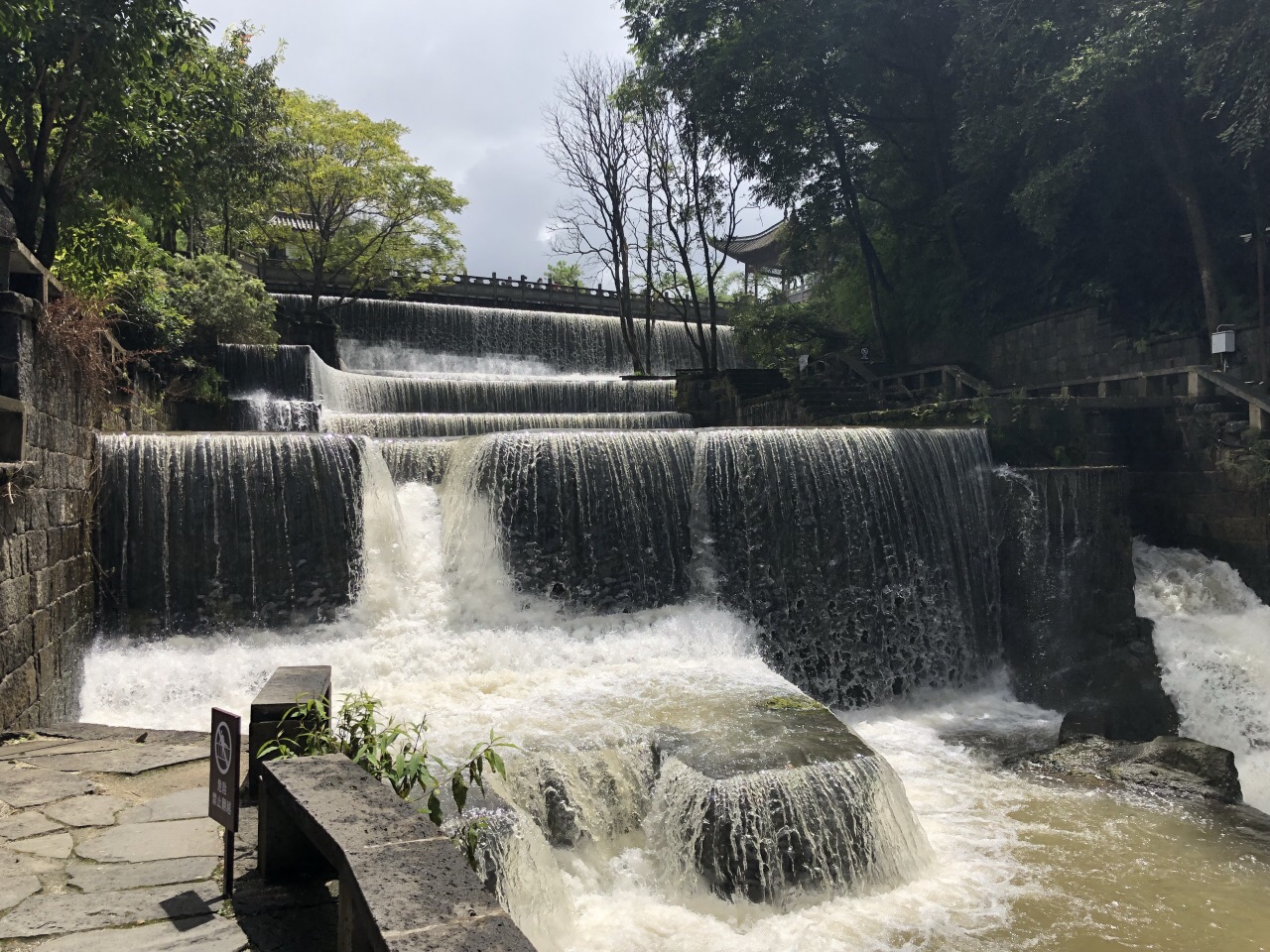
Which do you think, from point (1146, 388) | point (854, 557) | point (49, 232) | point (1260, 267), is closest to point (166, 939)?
point (49, 232)

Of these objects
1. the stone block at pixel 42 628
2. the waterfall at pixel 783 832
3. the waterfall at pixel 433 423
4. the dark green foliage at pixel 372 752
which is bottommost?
the waterfall at pixel 783 832

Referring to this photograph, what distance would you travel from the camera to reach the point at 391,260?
2264 cm

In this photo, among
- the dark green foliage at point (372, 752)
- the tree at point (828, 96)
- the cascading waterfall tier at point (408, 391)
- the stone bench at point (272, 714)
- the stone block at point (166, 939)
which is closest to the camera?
the stone block at point (166, 939)

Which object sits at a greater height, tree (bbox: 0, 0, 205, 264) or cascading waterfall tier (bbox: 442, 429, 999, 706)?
tree (bbox: 0, 0, 205, 264)

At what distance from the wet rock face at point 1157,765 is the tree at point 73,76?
993 centimetres

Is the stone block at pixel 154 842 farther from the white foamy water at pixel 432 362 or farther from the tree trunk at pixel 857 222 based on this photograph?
the tree trunk at pixel 857 222

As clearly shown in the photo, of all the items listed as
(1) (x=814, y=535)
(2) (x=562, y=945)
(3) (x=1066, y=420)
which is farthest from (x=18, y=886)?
(3) (x=1066, y=420)

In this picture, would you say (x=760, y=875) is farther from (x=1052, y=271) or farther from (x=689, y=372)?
(x=1052, y=271)

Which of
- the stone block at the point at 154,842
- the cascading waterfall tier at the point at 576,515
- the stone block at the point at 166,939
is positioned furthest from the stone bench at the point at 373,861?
the cascading waterfall tier at the point at 576,515

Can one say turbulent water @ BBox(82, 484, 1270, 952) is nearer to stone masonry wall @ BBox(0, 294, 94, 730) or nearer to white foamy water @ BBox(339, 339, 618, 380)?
stone masonry wall @ BBox(0, 294, 94, 730)

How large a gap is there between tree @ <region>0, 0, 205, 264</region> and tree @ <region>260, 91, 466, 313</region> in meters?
11.7

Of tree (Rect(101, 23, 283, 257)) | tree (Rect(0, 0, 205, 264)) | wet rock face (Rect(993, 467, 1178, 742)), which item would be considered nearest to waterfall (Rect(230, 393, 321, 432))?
tree (Rect(101, 23, 283, 257))

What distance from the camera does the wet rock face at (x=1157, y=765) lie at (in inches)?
278

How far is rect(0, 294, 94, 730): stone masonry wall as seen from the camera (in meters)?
5.42
